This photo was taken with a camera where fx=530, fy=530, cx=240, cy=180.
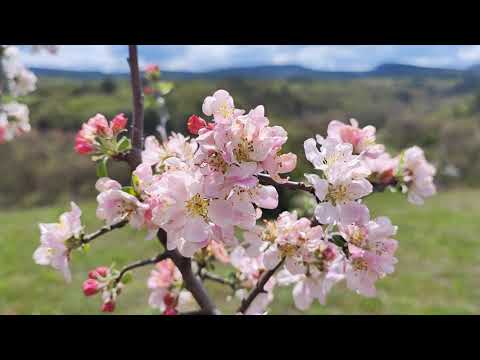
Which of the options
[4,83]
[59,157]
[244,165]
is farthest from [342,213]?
[59,157]

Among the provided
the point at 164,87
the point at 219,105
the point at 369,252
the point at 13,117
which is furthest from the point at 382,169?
the point at 13,117

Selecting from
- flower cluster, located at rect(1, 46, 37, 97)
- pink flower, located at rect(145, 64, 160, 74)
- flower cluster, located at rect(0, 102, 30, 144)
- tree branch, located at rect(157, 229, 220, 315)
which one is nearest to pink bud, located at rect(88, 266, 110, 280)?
tree branch, located at rect(157, 229, 220, 315)

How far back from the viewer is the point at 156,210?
29.8 inches

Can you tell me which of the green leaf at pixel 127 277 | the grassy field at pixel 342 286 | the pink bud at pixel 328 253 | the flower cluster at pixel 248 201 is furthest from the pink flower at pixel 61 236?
the grassy field at pixel 342 286

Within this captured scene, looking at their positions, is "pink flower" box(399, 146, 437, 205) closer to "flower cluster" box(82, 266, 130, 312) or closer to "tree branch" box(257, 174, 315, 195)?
"tree branch" box(257, 174, 315, 195)

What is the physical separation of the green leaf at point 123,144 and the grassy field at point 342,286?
171 cm

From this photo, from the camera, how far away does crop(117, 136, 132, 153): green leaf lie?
95 centimetres

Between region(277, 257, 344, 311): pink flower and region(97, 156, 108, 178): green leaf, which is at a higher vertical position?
region(97, 156, 108, 178): green leaf

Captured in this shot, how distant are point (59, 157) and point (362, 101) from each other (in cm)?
893

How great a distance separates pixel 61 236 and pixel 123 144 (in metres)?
0.20

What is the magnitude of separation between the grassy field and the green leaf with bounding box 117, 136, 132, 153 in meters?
1.71

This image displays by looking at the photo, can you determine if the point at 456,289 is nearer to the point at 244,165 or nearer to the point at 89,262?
the point at 89,262

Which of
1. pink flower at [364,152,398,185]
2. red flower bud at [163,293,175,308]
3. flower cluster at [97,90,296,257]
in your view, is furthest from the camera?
red flower bud at [163,293,175,308]
